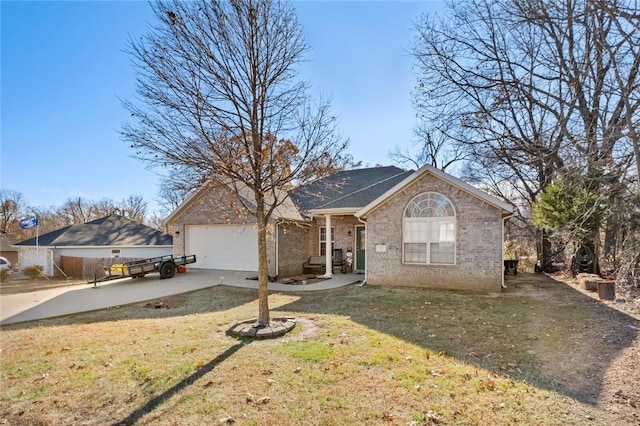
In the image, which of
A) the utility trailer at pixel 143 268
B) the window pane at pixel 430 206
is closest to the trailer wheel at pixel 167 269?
the utility trailer at pixel 143 268

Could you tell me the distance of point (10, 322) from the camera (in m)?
7.82

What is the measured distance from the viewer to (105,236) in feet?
79.2

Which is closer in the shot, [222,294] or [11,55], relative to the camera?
[11,55]

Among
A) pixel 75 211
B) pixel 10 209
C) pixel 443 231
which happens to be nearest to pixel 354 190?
pixel 443 231

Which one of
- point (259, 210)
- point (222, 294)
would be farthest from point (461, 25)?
point (222, 294)

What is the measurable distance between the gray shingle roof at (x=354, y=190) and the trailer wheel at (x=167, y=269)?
20.1ft

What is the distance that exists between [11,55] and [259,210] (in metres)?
7.12

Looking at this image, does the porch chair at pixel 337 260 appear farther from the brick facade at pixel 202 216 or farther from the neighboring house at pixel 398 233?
the brick facade at pixel 202 216

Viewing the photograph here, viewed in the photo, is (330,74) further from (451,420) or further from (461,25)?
(451,420)

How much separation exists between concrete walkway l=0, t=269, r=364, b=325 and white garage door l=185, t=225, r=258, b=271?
705 millimetres

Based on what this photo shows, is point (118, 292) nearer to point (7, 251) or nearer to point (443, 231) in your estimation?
point (443, 231)

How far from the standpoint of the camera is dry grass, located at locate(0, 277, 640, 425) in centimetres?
364

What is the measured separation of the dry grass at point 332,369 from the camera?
3643 millimetres

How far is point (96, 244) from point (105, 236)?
3.55 ft
